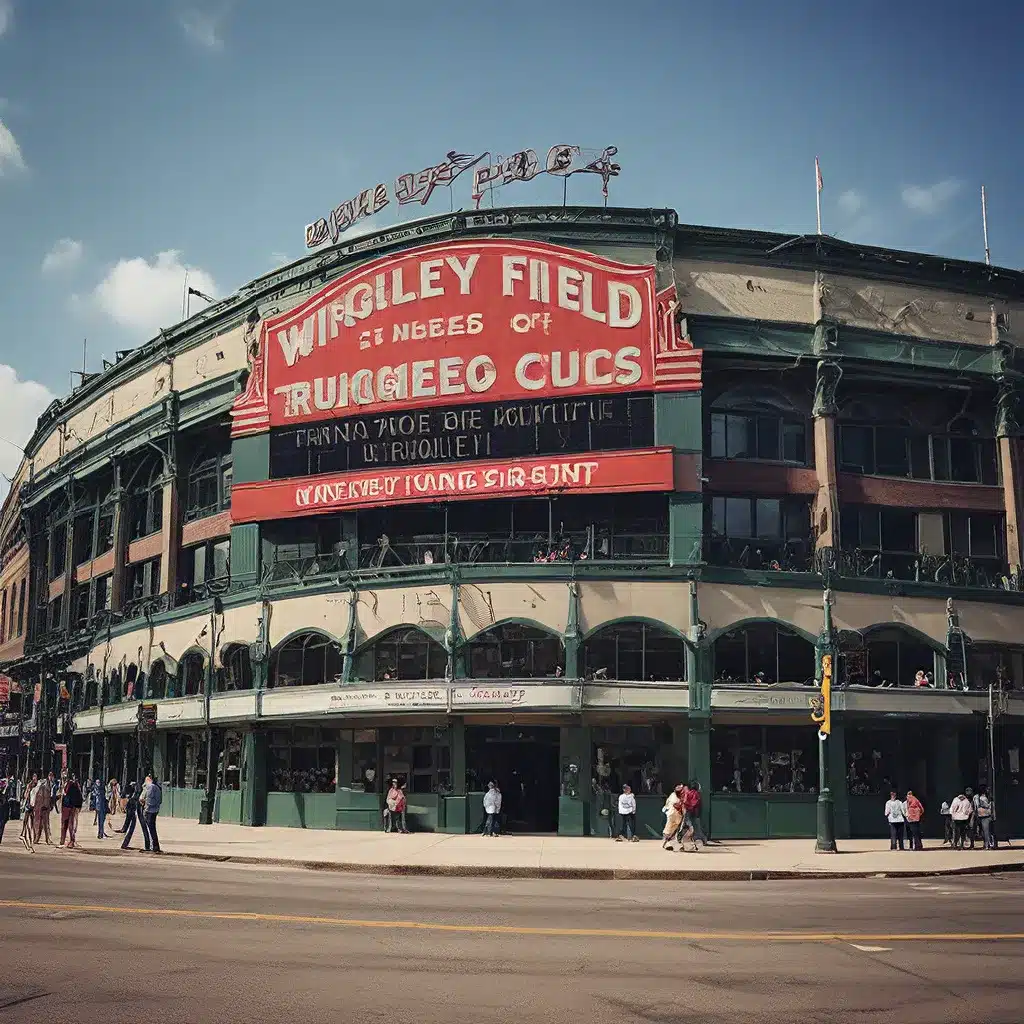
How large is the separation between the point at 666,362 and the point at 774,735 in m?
13.5

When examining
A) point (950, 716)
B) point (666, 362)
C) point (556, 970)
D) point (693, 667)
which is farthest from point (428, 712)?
point (556, 970)

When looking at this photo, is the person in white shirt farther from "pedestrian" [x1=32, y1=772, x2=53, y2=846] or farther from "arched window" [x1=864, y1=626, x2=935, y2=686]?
"pedestrian" [x1=32, y1=772, x2=53, y2=846]

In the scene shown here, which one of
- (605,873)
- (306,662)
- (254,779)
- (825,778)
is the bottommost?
(605,873)

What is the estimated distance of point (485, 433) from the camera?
45.9 metres

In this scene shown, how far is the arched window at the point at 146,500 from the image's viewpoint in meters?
60.7

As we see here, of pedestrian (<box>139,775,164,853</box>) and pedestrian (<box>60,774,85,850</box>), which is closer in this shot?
pedestrian (<box>139,775,164,853</box>)

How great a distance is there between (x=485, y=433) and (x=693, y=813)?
1582 centimetres

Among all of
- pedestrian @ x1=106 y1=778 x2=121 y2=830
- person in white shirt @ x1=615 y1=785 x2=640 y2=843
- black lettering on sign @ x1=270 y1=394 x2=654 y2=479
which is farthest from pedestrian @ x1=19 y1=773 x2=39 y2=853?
person in white shirt @ x1=615 y1=785 x2=640 y2=843

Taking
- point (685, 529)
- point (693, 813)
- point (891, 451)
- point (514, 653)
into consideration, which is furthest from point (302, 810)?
point (891, 451)

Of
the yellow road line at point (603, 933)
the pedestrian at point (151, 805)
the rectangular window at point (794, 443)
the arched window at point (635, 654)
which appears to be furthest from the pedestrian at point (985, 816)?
the pedestrian at point (151, 805)

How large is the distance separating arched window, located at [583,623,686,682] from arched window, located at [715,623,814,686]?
1506 millimetres

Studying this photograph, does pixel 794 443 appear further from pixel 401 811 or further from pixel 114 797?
pixel 114 797

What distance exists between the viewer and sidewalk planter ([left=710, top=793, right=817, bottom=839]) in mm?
41188

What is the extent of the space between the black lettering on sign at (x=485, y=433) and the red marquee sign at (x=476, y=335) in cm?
49
